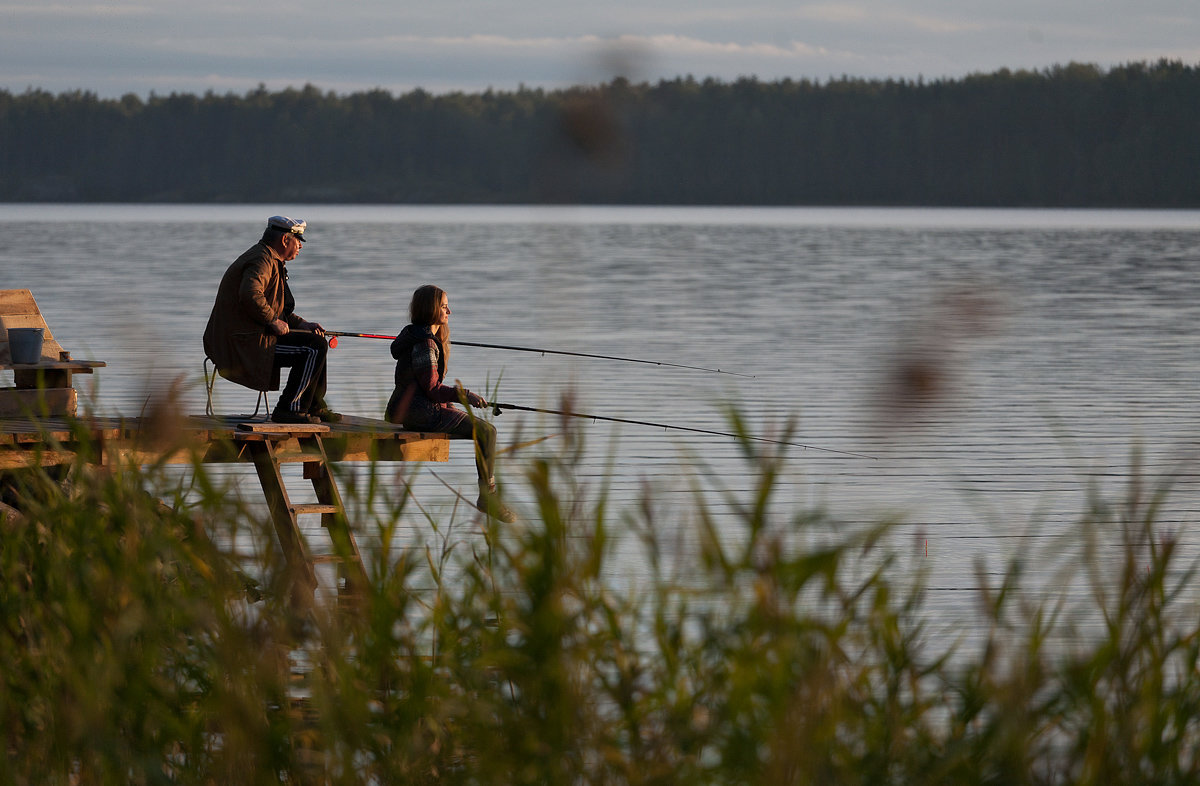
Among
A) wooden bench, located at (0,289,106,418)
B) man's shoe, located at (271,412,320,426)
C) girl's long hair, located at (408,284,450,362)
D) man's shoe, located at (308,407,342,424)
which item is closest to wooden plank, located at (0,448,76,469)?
wooden bench, located at (0,289,106,418)

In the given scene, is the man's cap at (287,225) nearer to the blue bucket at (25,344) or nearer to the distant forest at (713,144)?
the blue bucket at (25,344)

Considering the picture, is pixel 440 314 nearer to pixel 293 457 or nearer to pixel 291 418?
pixel 291 418

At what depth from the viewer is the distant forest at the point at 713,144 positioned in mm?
130375

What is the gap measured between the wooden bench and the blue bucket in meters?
0.04

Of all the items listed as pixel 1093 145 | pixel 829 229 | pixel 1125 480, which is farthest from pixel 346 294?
pixel 1093 145

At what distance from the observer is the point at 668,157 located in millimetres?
143875

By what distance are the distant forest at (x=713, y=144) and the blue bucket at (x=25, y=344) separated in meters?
101

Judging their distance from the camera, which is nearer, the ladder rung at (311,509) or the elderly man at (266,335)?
the ladder rung at (311,509)

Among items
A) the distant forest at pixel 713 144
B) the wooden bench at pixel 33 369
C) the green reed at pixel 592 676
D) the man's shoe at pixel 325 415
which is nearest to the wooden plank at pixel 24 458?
the wooden bench at pixel 33 369

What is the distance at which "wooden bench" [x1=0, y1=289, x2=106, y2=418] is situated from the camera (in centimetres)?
821

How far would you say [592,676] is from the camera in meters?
4.17

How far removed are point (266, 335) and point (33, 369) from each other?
1141 millimetres

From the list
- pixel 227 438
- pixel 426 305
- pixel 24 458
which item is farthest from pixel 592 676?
pixel 426 305

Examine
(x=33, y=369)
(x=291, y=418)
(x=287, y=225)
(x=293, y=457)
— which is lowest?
(x=293, y=457)
